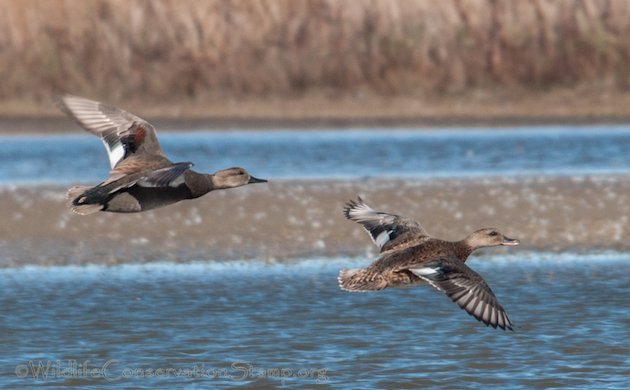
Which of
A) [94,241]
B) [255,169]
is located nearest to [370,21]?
[255,169]

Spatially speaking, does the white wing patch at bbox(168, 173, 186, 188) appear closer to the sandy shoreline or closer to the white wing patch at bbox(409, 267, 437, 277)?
the white wing patch at bbox(409, 267, 437, 277)

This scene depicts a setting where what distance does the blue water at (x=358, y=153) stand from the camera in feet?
63.7

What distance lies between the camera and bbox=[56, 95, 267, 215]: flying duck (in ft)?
31.1

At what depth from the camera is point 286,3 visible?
30000mm

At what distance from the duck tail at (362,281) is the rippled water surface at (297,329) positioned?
0.70 metres

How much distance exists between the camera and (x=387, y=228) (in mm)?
9617

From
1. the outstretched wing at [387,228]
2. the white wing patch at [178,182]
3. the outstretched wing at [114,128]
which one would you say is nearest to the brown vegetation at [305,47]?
the outstretched wing at [114,128]

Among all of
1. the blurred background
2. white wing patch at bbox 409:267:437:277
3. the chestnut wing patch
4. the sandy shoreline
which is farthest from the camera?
the sandy shoreline

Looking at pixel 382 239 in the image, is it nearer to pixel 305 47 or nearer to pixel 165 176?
pixel 165 176

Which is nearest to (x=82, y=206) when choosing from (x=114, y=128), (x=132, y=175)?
(x=132, y=175)

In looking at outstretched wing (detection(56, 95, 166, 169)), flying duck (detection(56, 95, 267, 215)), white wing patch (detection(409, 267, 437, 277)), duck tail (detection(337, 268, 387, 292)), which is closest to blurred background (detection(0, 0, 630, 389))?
duck tail (detection(337, 268, 387, 292))

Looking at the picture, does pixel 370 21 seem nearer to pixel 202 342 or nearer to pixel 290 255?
pixel 290 255

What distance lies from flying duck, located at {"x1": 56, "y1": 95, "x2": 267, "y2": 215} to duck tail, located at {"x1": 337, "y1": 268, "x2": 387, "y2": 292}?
1.21m

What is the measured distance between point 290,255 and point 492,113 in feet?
46.3
